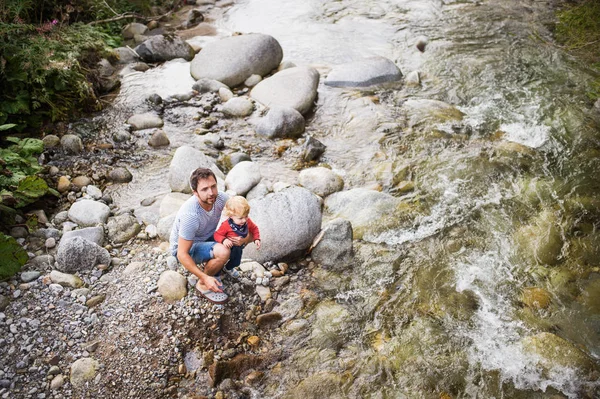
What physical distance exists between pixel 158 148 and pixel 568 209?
254 inches

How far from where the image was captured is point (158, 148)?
7797 millimetres

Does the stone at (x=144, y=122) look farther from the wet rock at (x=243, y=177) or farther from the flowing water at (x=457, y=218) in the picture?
the wet rock at (x=243, y=177)

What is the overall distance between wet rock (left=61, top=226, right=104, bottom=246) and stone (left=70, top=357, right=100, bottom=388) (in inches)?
69.8

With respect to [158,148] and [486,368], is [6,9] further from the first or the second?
[486,368]

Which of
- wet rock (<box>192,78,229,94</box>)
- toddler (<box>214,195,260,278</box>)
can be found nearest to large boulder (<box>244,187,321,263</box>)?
toddler (<box>214,195,260,278</box>)

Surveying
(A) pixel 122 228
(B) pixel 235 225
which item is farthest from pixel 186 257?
(A) pixel 122 228

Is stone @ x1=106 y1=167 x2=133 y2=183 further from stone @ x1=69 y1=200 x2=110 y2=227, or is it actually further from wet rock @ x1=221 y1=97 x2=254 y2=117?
wet rock @ x1=221 y1=97 x2=254 y2=117

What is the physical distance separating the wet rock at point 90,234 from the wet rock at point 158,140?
8.34 ft

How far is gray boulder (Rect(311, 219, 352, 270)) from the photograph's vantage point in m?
5.57

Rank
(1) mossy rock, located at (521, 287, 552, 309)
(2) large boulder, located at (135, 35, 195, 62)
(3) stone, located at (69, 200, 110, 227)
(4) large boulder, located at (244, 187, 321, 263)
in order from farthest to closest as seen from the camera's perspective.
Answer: (2) large boulder, located at (135, 35, 195, 62) < (3) stone, located at (69, 200, 110, 227) < (4) large boulder, located at (244, 187, 321, 263) < (1) mossy rock, located at (521, 287, 552, 309)

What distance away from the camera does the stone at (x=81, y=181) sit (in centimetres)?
662

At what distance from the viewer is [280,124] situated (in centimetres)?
813

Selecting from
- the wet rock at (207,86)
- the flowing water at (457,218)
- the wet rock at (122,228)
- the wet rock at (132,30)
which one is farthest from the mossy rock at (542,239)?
the wet rock at (132,30)

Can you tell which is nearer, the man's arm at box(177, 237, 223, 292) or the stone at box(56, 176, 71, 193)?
the man's arm at box(177, 237, 223, 292)
